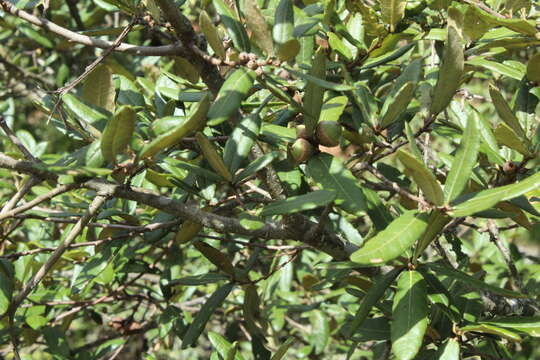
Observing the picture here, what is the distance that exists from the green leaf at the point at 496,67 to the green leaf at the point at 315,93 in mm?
413

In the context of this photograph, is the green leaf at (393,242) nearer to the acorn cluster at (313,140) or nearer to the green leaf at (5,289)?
the acorn cluster at (313,140)

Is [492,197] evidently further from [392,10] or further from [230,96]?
[392,10]

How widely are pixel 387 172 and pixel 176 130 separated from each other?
0.82 m

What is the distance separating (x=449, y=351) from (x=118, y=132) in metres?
0.69

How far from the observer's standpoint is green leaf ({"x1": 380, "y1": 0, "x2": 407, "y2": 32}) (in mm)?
1176

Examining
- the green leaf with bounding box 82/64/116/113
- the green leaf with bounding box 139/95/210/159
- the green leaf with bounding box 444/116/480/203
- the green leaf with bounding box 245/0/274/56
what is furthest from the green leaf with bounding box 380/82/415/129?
the green leaf with bounding box 82/64/116/113

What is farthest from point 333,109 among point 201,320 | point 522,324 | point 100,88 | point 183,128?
point 201,320

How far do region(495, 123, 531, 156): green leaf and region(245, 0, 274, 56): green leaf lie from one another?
0.44 m

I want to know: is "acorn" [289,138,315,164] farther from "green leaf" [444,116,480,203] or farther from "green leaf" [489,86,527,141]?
"green leaf" [489,86,527,141]

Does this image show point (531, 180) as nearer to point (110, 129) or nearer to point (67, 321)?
point (110, 129)

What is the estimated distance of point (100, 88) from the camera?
1.01 m

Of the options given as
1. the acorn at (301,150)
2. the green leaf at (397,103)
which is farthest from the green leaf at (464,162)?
the acorn at (301,150)

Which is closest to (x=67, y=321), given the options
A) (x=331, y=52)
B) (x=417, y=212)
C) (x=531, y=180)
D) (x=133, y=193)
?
(x=133, y=193)

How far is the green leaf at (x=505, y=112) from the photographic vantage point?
42.3 inches
